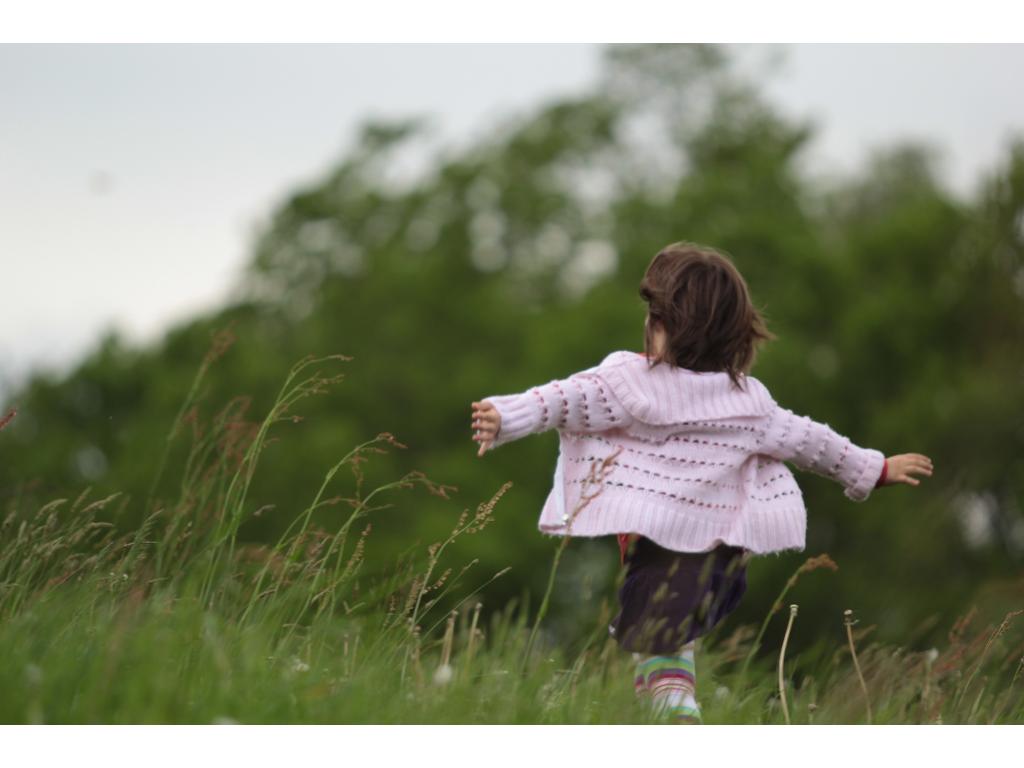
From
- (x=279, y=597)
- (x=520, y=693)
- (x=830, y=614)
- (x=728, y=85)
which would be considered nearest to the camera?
(x=520, y=693)

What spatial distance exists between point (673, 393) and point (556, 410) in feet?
1.21

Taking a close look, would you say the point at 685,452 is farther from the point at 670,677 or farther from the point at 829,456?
the point at 670,677

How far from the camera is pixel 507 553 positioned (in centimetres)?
2261

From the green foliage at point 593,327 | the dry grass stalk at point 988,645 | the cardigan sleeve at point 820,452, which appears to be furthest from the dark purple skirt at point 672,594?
the green foliage at point 593,327

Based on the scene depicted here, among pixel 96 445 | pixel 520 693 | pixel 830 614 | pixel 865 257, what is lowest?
pixel 830 614

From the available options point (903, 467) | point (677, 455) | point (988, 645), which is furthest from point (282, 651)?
point (903, 467)

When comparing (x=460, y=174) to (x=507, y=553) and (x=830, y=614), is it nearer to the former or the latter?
(x=507, y=553)

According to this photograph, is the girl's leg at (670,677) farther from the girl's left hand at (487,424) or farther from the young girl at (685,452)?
the girl's left hand at (487,424)

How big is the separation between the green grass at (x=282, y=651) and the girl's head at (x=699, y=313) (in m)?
0.77

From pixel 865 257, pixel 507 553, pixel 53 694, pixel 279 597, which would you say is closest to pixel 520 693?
pixel 279 597

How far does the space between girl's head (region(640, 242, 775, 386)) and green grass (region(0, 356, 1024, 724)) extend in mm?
766

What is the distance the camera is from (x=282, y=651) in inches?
134

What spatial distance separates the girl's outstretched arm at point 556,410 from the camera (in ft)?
12.8

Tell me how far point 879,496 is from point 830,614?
2.15 m
